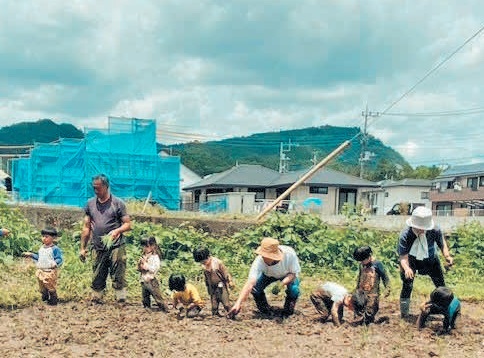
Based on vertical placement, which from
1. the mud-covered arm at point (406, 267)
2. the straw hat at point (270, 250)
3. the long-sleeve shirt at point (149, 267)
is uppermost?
the straw hat at point (270, 250)

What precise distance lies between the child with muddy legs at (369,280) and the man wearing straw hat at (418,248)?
35 centimetres

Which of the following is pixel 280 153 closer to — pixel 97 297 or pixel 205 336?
pixel 97 297

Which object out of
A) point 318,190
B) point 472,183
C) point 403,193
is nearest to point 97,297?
point 318,190

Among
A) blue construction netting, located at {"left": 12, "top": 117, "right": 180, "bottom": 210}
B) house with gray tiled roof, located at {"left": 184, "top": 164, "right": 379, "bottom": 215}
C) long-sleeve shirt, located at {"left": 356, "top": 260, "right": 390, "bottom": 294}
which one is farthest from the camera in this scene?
house with gray tiled roof, located at {"left": 184, "top": 164, "right": 379, "bottom": 215}

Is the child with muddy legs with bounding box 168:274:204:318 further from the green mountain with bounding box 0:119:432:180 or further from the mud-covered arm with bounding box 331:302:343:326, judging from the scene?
the green mountain with bounding box 0:119:432:180

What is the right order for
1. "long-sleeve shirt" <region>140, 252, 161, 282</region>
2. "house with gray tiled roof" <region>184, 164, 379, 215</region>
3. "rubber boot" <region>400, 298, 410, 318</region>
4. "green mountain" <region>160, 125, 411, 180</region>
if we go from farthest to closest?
"green mountain" <region>160, 125, 411, 180</region>
"house with gray tiled roof" <region>184, 164, 379, 215</region>
"long-sleeve shirt" <region>140, 252, 161, 282</region>
"rubber boot" <region>400, 298, 410, 318</region>

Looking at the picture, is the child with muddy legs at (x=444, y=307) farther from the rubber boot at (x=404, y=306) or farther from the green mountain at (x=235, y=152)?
the green mountain at (x=235, y=152)

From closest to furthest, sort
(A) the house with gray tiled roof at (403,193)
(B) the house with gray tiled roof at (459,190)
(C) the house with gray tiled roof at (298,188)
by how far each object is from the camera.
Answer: (C) the house with gray tiled roof at (298,188) < (B) the house with gray tiled roof at (459,190) < (A) the house with gray tiled roof at (403,193)

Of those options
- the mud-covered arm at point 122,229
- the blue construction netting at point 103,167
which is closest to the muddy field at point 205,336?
the mud-covered arm at point 122,229

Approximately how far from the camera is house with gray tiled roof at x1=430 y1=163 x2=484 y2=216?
4419cm

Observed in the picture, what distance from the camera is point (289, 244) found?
1086 cm

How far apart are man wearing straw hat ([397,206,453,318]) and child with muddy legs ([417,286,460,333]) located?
1.62 ft

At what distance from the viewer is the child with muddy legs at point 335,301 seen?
5988 millimetres

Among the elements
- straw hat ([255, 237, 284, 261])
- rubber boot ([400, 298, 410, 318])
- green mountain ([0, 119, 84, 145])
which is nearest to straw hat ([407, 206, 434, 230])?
rubber boot ([400, 298, 410, 318])
